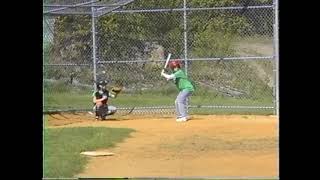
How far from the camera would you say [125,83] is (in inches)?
516

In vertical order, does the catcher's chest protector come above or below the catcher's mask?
below

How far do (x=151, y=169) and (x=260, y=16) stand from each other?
6.21 m

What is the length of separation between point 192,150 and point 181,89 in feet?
10.9

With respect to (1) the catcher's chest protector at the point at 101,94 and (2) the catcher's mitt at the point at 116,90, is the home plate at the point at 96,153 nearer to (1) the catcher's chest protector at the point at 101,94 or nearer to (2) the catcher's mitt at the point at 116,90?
Answer: (1) the catcher's chest protector at the point at 101,94

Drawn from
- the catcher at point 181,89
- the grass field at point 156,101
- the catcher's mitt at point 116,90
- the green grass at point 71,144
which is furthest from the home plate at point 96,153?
the catcher's mitt at point 116,90

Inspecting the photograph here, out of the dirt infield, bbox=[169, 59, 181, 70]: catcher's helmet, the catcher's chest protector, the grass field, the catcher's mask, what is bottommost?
the dirt infield

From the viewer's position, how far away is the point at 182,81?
12.2m

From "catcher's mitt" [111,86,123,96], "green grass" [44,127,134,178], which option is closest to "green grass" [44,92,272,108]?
"catcher's mitt" [111,86,123,96]

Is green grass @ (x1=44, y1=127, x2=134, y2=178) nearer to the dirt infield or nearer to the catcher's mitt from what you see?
the dirt infield

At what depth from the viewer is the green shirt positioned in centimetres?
1216

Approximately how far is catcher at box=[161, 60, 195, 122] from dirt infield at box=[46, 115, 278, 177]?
0.32 meters

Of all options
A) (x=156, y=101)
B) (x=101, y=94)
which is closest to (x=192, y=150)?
(x=101, y=94)
